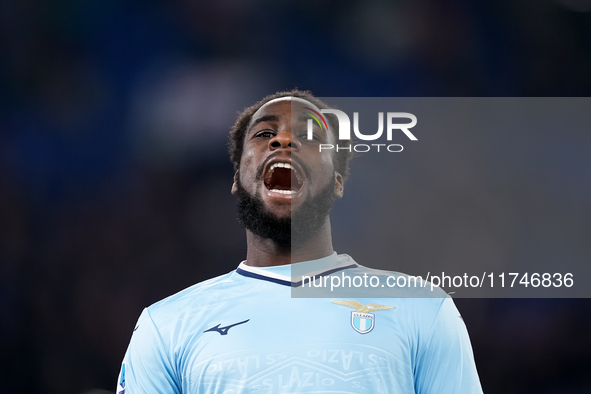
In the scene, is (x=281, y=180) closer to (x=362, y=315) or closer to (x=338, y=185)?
(x=338, y=185)

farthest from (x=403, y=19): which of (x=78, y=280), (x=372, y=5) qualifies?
(x=78, y=280)

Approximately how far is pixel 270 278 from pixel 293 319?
24 cm

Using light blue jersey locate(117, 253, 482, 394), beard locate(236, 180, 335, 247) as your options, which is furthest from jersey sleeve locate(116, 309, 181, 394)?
beard locate(236, 180, 335, 247)

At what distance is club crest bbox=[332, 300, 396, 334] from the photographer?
78.6 inches

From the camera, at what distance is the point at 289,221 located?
7.47ft

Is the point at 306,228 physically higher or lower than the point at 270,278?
higher

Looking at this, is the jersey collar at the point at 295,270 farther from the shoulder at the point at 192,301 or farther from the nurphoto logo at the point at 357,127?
the nurphoto logo at the point at 357,127

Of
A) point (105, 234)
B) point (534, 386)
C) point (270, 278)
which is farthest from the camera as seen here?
point (105, 234)

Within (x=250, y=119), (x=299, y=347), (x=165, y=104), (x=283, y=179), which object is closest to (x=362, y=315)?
(x=299, y=347)

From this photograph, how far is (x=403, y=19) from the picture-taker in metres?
3.17

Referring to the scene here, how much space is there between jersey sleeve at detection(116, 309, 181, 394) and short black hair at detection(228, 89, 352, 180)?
1029 mm

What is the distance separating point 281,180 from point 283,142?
0.17 m

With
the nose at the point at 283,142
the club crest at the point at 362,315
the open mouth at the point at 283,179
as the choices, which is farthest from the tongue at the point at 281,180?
the club crest at the point at 362,315

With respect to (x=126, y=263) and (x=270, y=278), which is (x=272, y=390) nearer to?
(x=270, y=278)
